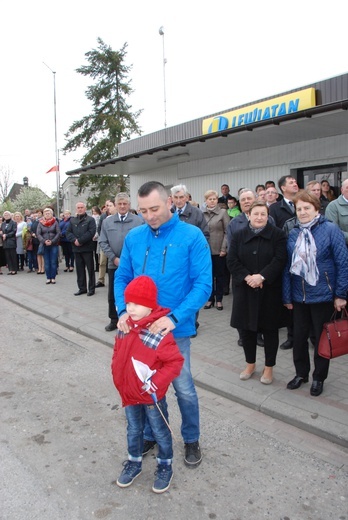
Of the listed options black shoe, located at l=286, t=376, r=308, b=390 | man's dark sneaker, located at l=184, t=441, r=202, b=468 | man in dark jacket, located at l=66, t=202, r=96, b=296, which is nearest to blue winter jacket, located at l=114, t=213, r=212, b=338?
man's dark sneaker, located at l=184, t=441, r=202, b=468

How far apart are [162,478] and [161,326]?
3.54 ft

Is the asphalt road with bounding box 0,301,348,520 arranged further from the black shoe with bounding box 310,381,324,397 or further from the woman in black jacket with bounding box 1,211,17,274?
the woman in black jacket with bounding box 1,211,17,274

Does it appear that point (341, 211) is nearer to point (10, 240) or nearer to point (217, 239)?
point (217, 239)

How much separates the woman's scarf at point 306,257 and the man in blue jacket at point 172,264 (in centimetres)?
140

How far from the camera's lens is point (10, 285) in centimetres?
1162

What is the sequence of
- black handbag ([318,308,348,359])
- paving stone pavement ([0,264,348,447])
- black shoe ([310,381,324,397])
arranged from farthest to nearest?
black shoe ([310,381,324,397])
black handbag ([318,308,348,359])
paving stone pavement ([0,264,348,447])

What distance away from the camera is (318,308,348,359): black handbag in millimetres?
3770

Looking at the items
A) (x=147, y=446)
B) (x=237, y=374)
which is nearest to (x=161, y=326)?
(x=147, y=446)

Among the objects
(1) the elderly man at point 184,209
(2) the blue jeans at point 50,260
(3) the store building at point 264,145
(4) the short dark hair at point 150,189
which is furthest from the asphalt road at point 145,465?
(2) the blue jeans at point 50,260

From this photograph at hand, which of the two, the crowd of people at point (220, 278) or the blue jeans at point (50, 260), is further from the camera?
the blue jeans at point (50, 260)

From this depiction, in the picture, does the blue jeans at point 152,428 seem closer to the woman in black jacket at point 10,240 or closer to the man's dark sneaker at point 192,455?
the man's dark sneaker at point 192,455

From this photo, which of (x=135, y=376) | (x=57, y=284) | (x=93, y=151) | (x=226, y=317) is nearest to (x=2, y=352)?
(x=226, y=317)

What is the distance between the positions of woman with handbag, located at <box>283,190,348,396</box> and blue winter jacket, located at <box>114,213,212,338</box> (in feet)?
4.71

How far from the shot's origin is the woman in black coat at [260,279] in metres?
4.14
